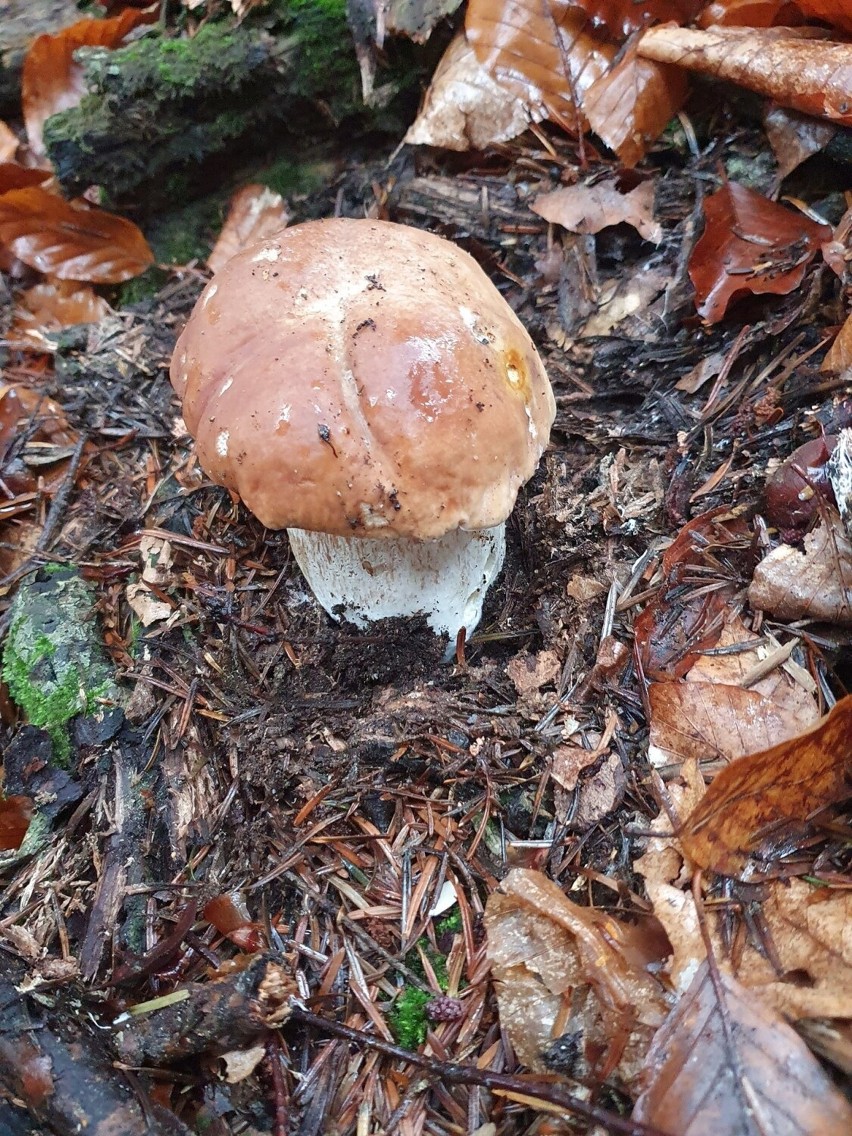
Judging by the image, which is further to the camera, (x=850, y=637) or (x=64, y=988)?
(x=850, y=637)

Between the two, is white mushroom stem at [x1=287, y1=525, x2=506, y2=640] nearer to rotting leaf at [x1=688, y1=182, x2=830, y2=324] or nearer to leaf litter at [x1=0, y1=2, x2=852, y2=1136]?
leaf litter at [x1=0, y1=2, x2=852, y2=1136]

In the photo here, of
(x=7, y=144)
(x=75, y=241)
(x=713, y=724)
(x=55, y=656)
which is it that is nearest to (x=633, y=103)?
(x=713, y=724)

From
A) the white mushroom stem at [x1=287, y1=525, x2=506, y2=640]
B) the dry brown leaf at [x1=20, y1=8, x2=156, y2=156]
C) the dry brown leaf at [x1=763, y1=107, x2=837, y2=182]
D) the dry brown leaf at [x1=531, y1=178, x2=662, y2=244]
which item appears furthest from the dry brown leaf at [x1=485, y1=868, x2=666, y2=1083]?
the dry brown leaf at [x1=20, y1=8, x2=156, y2=156]

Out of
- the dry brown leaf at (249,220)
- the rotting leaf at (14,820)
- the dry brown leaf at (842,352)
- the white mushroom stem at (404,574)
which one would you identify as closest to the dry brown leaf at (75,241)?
the dry brown leaf at (249,220)

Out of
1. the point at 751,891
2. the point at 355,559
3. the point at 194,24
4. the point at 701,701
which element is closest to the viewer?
the point at 751,891

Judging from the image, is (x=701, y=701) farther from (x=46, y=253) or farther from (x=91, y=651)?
(x=46, y=253)

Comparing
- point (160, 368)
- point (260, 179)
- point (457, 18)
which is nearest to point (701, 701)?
point (160, 368)

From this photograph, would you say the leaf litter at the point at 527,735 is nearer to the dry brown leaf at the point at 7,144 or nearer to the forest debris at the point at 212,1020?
the forest debris at the point at 212,1020
